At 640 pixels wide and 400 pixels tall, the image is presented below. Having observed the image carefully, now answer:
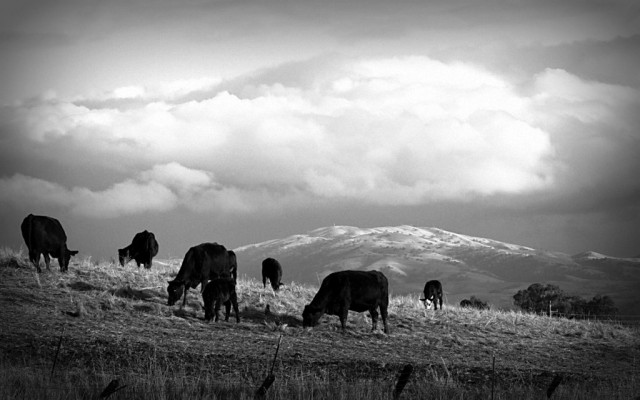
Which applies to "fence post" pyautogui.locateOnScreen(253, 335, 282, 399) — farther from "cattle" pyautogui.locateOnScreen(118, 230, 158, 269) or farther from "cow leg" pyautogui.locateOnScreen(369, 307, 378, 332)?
"cattle" pyautogui.locateOnScreen(118, 230, 158, 269)

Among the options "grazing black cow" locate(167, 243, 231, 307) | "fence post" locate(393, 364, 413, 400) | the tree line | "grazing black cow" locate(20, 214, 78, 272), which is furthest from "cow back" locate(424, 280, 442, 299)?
the tree line

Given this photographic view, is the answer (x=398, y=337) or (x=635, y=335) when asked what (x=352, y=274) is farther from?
(x=635, y=335)

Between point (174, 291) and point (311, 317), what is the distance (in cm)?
550

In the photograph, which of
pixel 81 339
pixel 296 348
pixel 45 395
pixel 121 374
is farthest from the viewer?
pixel 296 348

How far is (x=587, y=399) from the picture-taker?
19.1m

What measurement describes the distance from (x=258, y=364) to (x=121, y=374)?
4037 mm

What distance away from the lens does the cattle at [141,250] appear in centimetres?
4144

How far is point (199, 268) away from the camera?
33938 mm

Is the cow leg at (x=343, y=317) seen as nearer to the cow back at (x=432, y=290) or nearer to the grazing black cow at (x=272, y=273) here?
the grazing black cow at (x=272, y=273)

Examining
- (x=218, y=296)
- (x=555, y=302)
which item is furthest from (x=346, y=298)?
(x=555, y=302)

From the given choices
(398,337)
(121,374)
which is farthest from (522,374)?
(121,374)

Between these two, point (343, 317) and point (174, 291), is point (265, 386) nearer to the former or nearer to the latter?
point (343, 317)

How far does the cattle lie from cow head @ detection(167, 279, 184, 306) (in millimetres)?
9542

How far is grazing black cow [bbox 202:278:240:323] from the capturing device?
3033 centimetres
